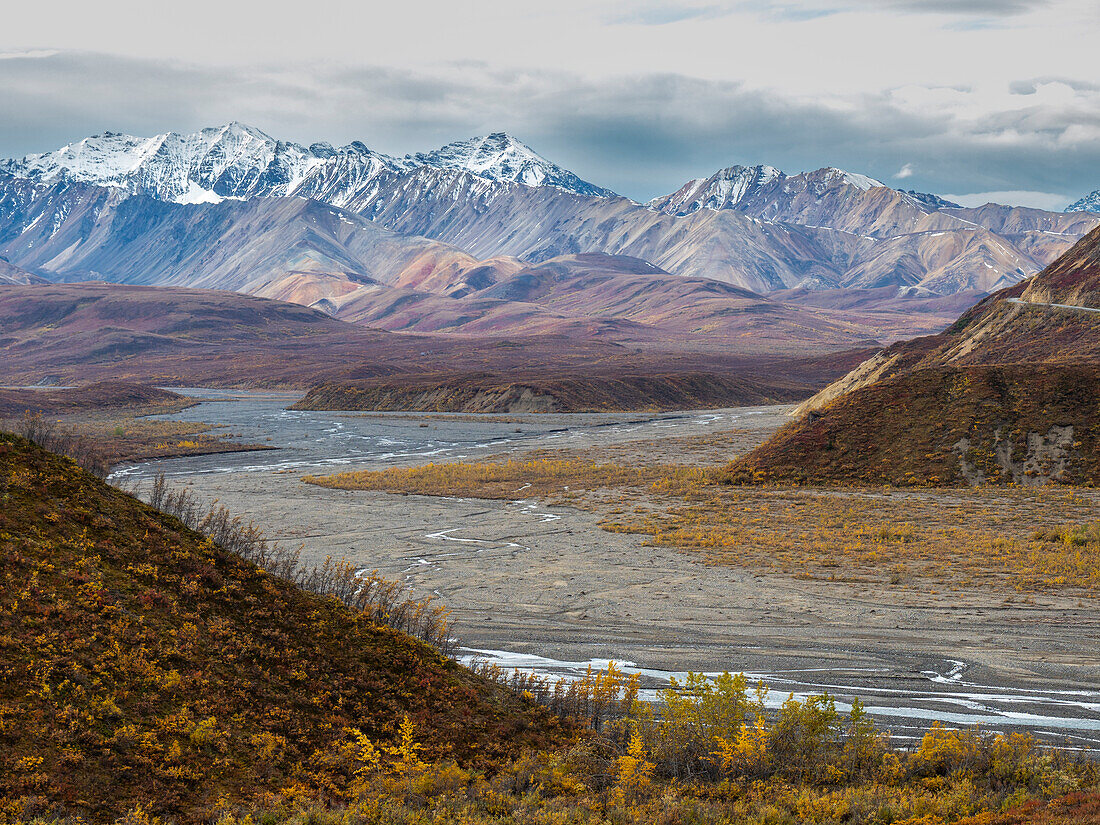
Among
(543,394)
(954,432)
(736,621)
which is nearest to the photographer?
(736,621)

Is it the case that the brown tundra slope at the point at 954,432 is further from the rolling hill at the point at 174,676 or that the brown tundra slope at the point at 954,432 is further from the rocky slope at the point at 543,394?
the rocky slope at the point at 543,394

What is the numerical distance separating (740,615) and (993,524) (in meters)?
18.0

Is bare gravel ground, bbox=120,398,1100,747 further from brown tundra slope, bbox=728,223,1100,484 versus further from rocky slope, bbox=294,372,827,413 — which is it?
rocky slope, bbox=294,372,827,413

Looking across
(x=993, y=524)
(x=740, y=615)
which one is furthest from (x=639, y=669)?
(x=993, y=524)

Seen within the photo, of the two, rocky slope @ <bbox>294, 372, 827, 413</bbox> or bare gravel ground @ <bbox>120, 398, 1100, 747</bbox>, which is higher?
rocky slope @ <bbox>294, 372, 827, 413</bbox>

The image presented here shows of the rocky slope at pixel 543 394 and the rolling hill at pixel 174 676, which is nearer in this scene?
the rolling hill at pixel 174 676

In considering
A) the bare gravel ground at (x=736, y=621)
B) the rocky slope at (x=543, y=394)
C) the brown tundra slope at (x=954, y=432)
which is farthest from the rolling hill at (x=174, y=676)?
the rocky slope at (x=543, y=394)

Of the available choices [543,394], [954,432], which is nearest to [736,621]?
[954,432]

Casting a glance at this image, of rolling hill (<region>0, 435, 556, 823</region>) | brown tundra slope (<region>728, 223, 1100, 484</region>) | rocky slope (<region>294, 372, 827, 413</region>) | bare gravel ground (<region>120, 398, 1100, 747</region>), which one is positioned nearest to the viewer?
rolling hill (<region>0, 435, 556, 823</region>)

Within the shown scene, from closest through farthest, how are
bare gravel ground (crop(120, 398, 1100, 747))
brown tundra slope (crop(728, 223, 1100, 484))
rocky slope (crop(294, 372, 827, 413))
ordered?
bare gravel ground (crop(120, 398, 1100, 747))
brown tundra slope (crop(728, 223, 1100, 484))
rocky slope (crop(294, 372, 827, 413))

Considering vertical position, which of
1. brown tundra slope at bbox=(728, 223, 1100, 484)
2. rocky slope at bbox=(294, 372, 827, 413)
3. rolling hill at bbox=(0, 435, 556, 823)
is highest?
rocky slope at bbox=(294, 372, 827, 413)

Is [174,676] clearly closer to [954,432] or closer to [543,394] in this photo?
[954,432]

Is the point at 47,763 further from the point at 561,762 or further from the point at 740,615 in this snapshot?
the point at 740,615

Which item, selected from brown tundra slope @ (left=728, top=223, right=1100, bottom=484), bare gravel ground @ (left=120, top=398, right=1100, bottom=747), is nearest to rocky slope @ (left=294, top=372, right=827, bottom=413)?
brown tundra slope @ (left=728, top=223, right=1100, bottom=484)
